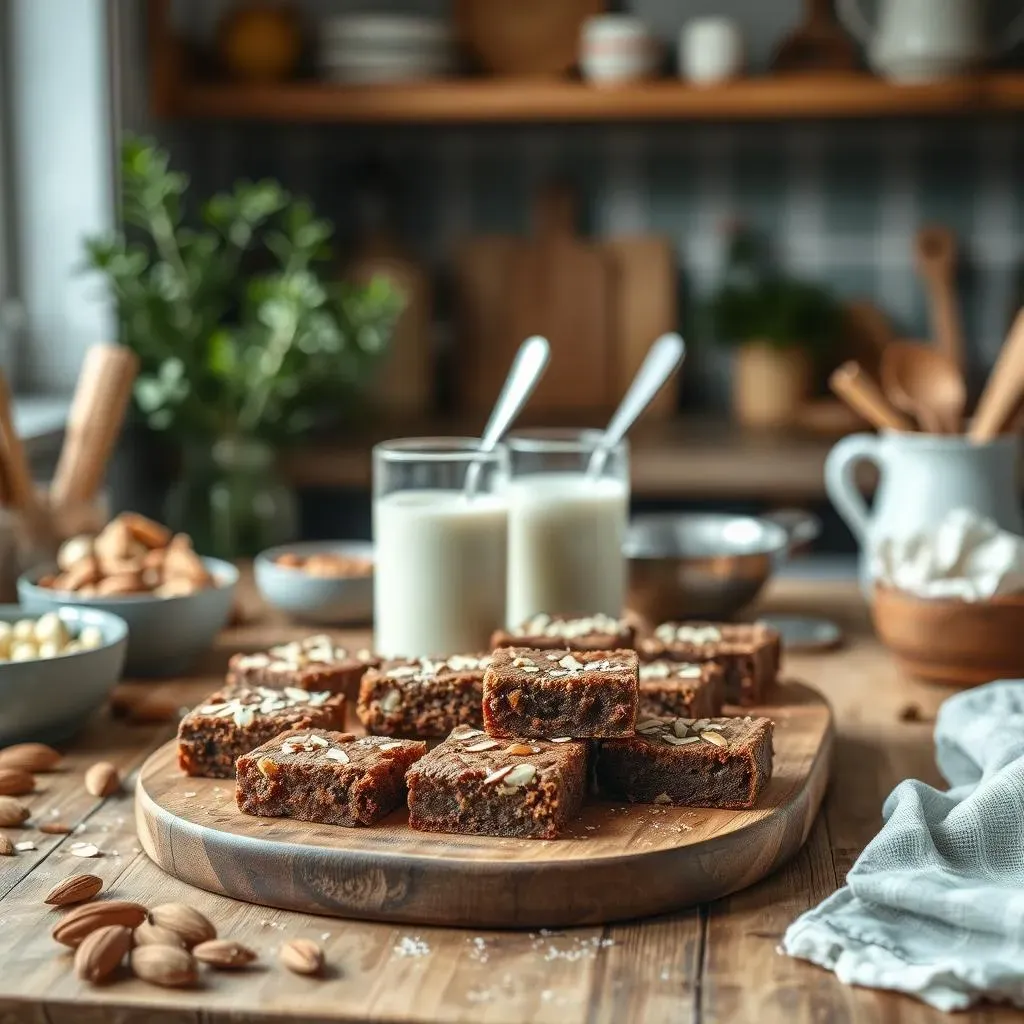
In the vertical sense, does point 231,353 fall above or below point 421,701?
above

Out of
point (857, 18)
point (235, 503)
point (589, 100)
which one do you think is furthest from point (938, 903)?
point (857, 18)

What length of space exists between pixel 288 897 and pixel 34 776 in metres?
0.35

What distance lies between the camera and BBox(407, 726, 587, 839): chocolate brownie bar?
0.98 m

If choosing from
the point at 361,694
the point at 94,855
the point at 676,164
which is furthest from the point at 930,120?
the point at 94,855

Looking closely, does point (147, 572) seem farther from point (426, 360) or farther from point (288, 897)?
point (426, 360)

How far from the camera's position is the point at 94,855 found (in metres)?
1.06

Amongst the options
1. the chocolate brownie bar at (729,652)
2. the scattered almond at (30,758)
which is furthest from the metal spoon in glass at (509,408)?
the scattered almond at (30,758)

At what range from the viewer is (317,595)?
1.65 m

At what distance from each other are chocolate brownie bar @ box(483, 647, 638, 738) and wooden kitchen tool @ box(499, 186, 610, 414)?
2.29 meters

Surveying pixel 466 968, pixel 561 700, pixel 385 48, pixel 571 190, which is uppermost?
pixel 385 48

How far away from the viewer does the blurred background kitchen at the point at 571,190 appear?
110 inches

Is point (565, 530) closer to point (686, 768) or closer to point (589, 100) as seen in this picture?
point (686, 768)

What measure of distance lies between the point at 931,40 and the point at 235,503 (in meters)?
1.66

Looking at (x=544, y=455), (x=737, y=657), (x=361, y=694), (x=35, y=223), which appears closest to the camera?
(x=361, y=694)
